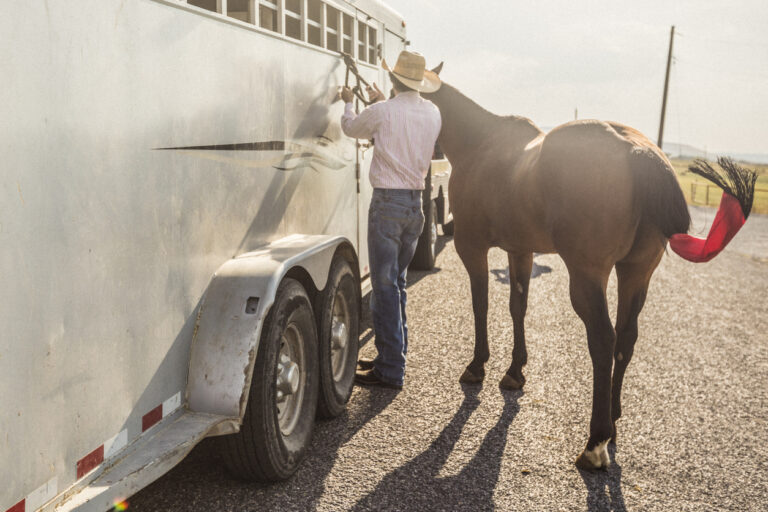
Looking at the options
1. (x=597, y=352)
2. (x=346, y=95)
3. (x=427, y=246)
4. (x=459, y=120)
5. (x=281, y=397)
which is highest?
(x=346, y=95)

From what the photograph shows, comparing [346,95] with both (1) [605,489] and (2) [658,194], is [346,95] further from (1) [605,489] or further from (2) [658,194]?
(1) [605,489]

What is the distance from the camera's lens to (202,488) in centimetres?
332

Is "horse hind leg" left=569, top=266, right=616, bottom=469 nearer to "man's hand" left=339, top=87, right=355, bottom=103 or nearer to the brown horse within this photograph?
the brown horse

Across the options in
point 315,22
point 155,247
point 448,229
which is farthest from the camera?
point 448,229

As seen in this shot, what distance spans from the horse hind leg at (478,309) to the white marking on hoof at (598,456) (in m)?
1.35

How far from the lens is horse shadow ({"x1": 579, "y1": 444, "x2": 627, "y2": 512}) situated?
330 centimetres

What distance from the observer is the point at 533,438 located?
13.2 feet

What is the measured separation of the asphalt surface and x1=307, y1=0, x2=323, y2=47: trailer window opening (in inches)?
94.6

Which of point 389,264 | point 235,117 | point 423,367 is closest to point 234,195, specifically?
point 235,117

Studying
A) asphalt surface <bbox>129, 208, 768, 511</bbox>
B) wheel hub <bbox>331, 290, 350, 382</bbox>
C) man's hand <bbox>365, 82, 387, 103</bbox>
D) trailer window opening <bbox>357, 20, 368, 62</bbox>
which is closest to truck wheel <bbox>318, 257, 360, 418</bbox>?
wheel hub <bbox>331, 290, 350, 382</bbox>

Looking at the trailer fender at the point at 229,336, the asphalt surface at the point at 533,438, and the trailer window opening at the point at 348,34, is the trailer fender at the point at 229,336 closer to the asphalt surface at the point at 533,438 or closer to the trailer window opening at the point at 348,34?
the asphalt surface at the point at 533,438

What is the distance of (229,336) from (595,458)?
2074 millimetres

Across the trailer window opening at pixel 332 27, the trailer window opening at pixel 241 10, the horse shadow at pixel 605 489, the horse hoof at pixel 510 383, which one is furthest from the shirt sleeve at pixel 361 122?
the horse shadow at pixel 605 489

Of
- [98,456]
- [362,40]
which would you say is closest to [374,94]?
[362,40]
